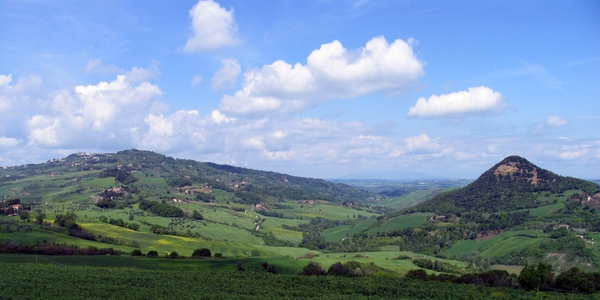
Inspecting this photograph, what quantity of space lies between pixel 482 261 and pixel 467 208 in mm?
79644

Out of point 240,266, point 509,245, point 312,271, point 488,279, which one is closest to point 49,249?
point 240,266

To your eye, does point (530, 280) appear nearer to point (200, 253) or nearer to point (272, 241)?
point (200, 253)

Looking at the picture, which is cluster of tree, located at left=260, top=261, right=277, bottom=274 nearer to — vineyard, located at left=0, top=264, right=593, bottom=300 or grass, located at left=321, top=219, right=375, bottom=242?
vineyard, located at left=0, top=264, right=593, bottom=300

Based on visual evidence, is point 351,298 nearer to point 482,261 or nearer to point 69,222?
point 482,261

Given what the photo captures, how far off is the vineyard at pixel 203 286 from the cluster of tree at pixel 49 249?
15140mm

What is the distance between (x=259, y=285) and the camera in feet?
189

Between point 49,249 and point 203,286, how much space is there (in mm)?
39976

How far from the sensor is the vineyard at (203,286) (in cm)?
4922

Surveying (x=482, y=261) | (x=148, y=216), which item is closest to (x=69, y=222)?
(x=148, y=216)

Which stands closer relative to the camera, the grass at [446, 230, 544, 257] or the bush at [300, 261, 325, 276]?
the bush at [300, 261, 325, 276]

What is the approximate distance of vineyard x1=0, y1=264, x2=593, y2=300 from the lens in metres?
49.2

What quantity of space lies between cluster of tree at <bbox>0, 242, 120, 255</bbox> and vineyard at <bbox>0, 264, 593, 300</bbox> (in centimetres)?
1514

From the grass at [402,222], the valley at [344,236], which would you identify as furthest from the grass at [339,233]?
the grass at [402,222]

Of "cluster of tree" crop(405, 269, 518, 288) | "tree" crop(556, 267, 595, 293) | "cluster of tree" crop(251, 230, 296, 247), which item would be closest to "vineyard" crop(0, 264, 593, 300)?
"cluster of tree" crop(405, 269, 518, 288)
